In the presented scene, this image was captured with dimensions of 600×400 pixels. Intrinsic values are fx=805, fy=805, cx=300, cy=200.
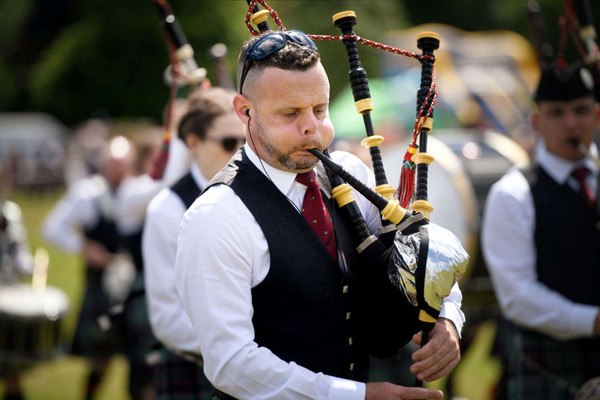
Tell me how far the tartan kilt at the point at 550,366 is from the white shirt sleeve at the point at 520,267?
8 centimetres

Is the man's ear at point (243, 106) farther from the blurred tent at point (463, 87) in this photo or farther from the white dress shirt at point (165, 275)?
the blurred tent at point (463, 87)

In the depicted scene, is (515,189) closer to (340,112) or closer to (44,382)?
(44,382)

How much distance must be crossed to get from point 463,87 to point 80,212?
8.21 m

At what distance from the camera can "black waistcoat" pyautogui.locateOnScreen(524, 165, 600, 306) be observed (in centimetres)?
318

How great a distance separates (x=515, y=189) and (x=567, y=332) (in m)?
0.62

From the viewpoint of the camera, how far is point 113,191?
582 cm

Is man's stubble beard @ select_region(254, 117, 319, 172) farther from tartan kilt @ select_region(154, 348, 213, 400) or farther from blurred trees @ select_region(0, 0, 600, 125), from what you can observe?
blurred trees @ select_region(0, 0, 600, 125)

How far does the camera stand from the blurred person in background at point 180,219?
9.97ft

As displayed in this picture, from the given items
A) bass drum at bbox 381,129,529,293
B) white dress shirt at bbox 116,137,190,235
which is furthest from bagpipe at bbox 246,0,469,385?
bass drum at bbox 381,129,529,293

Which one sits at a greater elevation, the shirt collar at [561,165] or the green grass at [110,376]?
the shirt collar at [561,165]

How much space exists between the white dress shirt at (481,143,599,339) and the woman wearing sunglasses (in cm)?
130

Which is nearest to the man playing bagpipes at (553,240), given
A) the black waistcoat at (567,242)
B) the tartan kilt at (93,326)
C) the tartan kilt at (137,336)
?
the black waistcoat at (567,242)

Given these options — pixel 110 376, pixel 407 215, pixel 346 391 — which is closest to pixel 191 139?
pixel 407 215

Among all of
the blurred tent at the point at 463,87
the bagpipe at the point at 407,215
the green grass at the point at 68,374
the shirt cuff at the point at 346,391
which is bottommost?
the green grass at the point at 68,374
